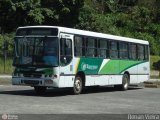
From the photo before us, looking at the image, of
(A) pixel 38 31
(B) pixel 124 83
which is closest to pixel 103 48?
(B) pixel 124 83

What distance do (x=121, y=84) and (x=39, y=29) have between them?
23.8 feet

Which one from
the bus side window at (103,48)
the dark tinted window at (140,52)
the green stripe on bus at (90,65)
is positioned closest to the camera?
the green stripe on bus at (90,65)

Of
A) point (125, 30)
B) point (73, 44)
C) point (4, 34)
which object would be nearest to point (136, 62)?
point (73, 44)

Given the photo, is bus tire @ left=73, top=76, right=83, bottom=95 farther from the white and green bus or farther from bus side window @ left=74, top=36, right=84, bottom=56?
bus side window @ left=74, top=36, right=84, bottom=56

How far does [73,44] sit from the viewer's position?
874 inches

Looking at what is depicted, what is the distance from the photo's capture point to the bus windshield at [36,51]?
21.1 metres

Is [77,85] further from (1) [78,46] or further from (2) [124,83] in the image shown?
(2) [124,83]

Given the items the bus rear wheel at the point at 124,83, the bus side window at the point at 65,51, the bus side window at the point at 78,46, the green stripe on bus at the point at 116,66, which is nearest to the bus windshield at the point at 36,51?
the bus side window at the point at 65,51

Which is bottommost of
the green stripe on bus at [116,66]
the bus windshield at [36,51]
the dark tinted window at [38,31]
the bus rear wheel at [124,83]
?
the bus rear wheel at [124,83]

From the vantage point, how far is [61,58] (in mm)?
21281

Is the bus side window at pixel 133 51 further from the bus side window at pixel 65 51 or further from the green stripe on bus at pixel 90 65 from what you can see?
the bus side window at pixel 65 51

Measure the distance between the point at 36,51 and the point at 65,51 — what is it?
117cm

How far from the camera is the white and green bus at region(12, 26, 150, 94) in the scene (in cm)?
2112

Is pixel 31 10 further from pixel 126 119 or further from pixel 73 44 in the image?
pixel 126 119
